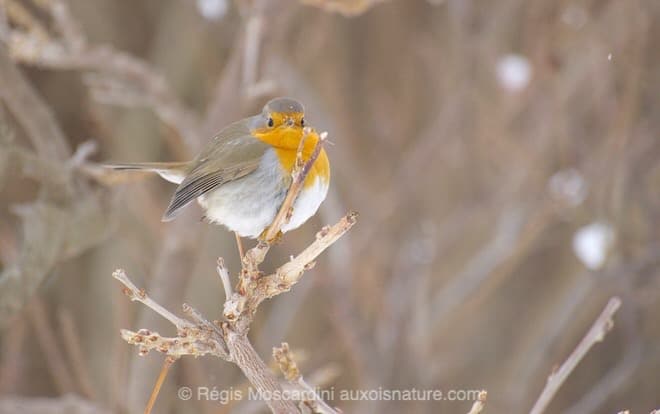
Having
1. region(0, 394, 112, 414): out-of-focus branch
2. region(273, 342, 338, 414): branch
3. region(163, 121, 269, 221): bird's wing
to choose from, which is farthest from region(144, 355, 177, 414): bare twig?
region(0, 394, 112, 414): out-of-focus branch

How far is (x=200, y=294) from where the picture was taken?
511 cm

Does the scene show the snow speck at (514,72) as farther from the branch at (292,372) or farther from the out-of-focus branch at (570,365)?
the branch at (292,372)

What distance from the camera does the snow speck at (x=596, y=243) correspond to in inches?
152

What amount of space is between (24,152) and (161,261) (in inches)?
29.6

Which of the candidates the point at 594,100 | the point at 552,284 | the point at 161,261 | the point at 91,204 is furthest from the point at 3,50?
the point at 552,284

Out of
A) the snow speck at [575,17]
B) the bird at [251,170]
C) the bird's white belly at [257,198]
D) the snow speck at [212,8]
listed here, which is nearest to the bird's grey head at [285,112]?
the bird at [251,170]

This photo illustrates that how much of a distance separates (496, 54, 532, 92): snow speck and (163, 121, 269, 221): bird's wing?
254cm

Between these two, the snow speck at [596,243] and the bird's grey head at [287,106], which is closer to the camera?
→ the bird's grey head at [287,106]

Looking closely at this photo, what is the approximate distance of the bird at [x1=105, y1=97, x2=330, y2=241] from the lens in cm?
212

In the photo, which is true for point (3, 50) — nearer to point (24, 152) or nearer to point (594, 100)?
point (24, 152)

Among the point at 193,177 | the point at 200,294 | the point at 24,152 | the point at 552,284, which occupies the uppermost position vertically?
the point at 200,294

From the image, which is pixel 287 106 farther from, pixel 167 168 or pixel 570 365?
pixel 570 365

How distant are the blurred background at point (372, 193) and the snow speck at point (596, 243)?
1 cm

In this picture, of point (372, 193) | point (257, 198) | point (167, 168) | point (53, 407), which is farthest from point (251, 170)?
point (372, 193)
